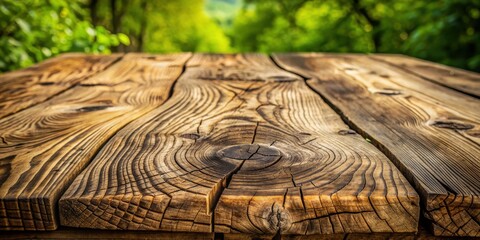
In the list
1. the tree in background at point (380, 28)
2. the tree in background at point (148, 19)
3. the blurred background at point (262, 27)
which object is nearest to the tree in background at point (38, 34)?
the blurred background at point (262, 27)

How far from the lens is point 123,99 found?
1.59 meters

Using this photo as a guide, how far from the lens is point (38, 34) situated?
143 inches

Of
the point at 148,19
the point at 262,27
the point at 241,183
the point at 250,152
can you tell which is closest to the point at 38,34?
the point at 250,152

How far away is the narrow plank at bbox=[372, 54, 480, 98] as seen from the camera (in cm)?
187

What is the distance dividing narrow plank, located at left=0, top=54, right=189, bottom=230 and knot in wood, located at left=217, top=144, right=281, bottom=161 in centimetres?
30

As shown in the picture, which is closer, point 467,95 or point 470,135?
point 470,135

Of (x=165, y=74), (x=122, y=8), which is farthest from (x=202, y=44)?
(x=165, y=74)

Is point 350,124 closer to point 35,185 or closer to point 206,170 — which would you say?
point 206,170

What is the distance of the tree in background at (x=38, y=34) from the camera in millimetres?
3395

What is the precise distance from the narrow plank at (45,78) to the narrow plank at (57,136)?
65mm

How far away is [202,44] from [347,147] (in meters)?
42.0

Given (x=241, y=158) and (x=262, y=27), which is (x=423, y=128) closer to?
(x=241, y=158)

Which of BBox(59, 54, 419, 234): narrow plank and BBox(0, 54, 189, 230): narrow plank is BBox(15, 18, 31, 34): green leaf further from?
BBox(59, 54, 419, 234): narrow plank

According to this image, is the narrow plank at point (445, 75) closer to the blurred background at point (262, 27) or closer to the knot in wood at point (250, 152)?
the knot in wood at point (250, 152)
